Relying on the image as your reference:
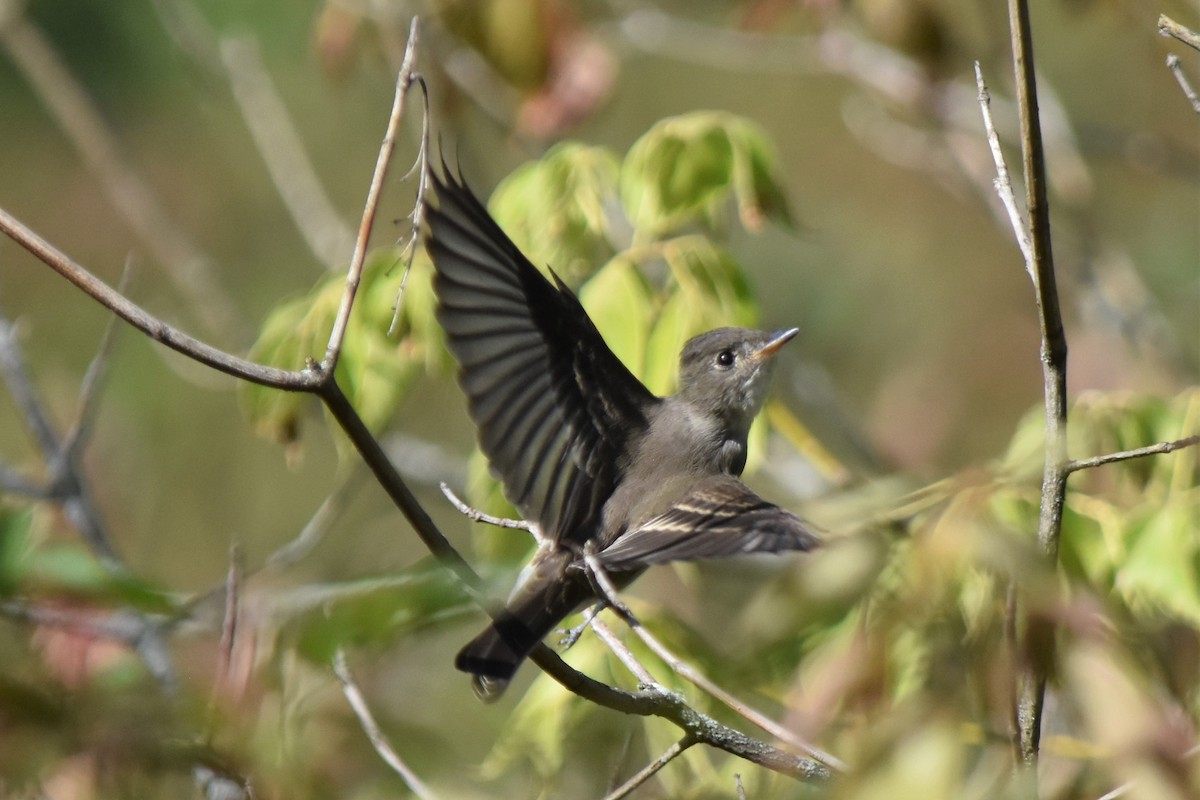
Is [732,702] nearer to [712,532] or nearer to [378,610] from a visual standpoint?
[378,610]

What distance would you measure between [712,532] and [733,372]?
82cm

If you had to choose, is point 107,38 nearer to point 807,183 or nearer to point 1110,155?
point 807,183

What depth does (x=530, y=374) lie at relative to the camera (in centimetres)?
243

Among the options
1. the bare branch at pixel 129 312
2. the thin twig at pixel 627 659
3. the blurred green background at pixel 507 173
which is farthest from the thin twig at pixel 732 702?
the bare branch at pixel 129 312

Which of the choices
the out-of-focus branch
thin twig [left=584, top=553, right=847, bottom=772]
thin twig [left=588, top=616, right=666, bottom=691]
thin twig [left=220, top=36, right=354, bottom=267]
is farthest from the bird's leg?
the out-of-focus branch

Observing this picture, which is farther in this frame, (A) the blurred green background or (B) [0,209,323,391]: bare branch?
(A) the blurred green background

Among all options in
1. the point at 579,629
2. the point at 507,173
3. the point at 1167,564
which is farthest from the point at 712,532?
the point at 507,173

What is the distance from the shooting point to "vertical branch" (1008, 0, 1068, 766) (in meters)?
1.39

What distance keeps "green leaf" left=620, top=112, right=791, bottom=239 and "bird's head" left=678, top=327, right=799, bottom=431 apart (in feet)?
0.84

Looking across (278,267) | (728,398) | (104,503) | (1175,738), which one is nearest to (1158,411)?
(728,398)

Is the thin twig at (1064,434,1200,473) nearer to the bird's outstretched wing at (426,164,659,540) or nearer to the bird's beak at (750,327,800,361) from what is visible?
the bird's outstretched wing at (426,164,659,540)

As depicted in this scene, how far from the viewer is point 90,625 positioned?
1930 mm

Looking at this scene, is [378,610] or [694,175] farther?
[694,175]

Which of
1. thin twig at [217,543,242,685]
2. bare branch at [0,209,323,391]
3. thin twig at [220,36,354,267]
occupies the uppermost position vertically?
thin twig at [220,36,354,267]
